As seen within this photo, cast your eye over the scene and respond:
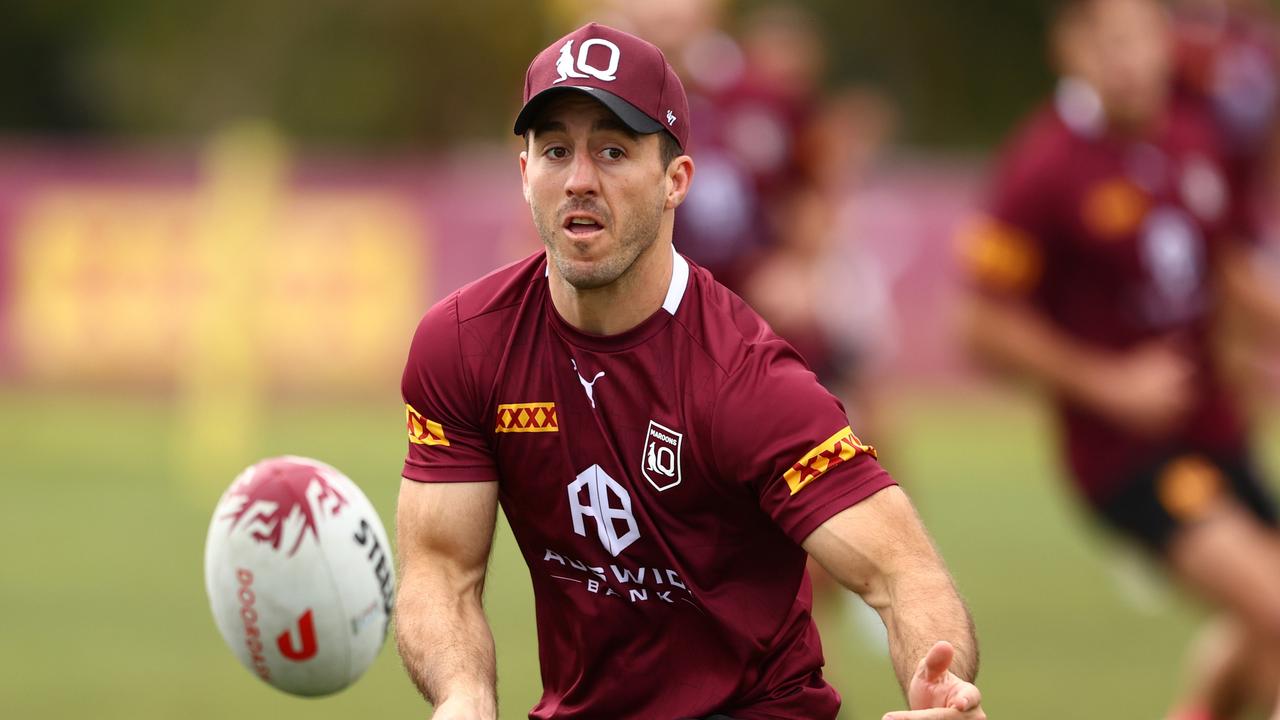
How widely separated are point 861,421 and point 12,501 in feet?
23.4

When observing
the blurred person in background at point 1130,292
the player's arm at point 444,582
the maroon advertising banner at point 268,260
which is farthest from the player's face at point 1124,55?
the maroon advertising banner at point 268,260

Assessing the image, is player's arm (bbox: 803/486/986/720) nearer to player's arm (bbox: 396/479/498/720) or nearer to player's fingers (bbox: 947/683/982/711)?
player's fingers (bbox: 947/683/982/711)

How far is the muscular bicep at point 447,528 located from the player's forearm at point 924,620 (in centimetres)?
99

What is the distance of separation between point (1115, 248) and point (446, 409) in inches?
138

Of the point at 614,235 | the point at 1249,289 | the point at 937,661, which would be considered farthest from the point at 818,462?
the point at 1249,289

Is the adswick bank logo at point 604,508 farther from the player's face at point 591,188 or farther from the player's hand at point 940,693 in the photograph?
the player's hand at point 940,693

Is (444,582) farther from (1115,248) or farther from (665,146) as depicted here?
(1115,248)

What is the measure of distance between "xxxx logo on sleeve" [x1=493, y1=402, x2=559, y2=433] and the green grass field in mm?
3923

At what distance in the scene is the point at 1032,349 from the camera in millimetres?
7660

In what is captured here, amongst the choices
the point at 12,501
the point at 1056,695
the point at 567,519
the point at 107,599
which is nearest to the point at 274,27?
the point at 12,501

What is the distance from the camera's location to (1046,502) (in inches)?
625

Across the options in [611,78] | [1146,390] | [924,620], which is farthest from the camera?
[1146,390]

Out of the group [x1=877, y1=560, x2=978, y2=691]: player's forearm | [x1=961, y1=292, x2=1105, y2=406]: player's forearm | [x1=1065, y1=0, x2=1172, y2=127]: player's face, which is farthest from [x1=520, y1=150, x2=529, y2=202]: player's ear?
[x1=1065, y1=0, x2=1172, y2=127]: player's face

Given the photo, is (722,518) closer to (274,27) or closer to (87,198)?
(87,198)
